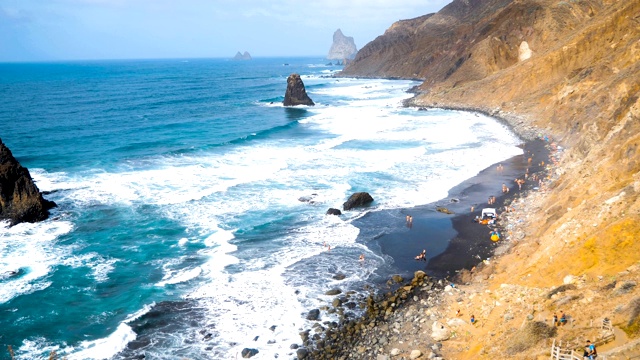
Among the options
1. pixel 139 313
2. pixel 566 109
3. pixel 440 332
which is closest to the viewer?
pixel 440 332

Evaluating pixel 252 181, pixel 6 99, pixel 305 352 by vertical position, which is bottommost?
pixel 305 352

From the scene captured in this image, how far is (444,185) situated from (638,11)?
4699 cm

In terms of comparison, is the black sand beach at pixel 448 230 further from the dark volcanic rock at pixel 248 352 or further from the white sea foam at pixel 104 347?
the white sea foam at pixel 104 347

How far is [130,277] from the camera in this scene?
29750mm

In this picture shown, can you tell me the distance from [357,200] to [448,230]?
352 inches

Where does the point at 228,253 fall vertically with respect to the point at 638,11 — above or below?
below

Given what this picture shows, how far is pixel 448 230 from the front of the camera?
3556 centimetres

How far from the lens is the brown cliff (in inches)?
826

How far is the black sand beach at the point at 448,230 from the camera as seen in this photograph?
30.6 meters

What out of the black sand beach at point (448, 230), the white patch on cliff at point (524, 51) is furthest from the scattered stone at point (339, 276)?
the white patch on cliff at point (524, 51)

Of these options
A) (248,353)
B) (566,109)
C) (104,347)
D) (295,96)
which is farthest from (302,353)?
(295,96)

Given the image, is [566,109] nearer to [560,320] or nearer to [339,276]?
[339,276]

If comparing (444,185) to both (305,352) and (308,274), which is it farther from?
(305,352)

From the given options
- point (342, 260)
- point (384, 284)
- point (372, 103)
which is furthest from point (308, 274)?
point (372, 103)
